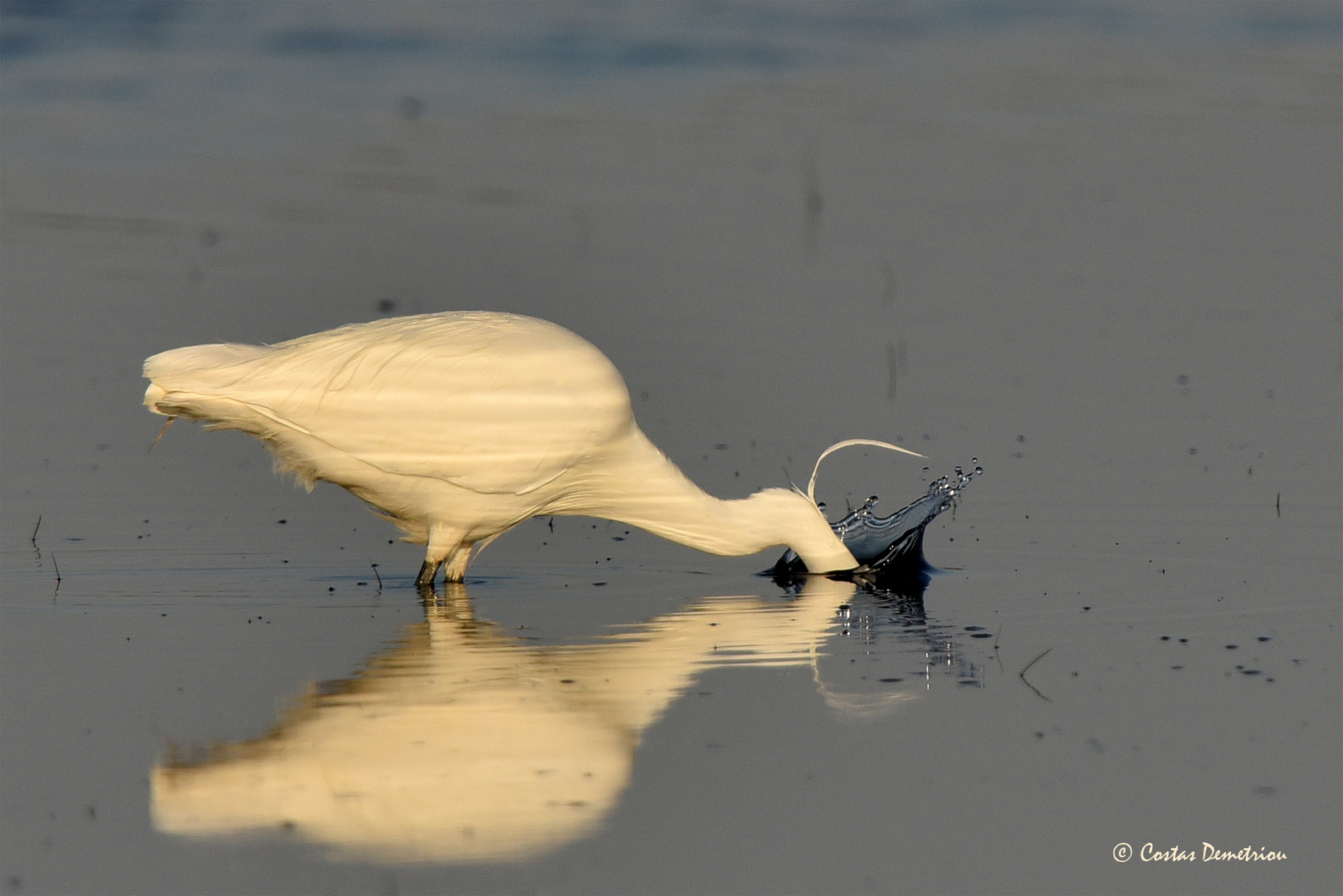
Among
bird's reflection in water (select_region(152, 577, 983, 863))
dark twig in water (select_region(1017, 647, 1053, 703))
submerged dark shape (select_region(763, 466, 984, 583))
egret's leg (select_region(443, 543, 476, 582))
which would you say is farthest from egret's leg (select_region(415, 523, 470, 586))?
dark twig in water (select_region(1017, 647, 1053, 703))

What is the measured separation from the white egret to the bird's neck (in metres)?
0.10

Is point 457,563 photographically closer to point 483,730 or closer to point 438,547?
point 438,547

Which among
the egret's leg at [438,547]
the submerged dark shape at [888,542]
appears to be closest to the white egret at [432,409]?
the egret's leg at [438,547]

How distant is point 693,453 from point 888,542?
3015 mm

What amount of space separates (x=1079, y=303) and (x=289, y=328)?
23.2 ft

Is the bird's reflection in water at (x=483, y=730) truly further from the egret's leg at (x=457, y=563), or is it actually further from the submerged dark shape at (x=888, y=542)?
the submerged dark shape at (x=888, y=542)

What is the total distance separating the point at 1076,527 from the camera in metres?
13.5

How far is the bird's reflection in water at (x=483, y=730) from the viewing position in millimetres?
8070

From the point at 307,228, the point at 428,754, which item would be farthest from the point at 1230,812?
the point at 307,228

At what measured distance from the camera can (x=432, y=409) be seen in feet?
38.3

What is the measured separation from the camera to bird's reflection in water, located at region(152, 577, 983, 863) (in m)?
8.07

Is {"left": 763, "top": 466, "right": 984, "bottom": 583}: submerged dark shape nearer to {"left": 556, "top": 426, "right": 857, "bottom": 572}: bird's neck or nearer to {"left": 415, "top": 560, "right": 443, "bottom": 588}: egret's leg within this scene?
{"left": 556, "top": 426, "right": 857, "bottom": 572}: bird's neck

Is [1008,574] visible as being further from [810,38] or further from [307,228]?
[810,38]

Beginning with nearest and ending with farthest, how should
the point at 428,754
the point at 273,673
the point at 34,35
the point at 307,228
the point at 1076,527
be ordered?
the point at 428,754 → the point at 273,673 → the point at 1076,527 → the point at 307,228 → the point at 34,35
